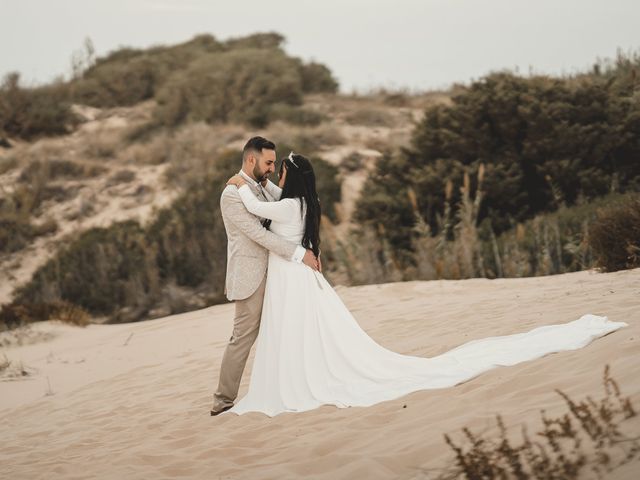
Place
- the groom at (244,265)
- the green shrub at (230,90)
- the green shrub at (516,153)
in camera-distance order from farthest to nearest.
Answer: the green shrub at (230,90)
the green shrub at (516,153)
the groom at (244,265)

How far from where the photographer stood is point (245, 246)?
22.5ft

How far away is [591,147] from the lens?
15422 mm

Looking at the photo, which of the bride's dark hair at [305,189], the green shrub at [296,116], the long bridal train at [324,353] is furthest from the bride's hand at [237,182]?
the green shrub at [296,116]

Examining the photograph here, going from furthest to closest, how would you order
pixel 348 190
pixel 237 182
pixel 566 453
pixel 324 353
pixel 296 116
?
pixel 296 116, pixel 348 190, pixel 237 182, pixel 324 353, pixel 566 453

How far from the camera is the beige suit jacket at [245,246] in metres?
6.68

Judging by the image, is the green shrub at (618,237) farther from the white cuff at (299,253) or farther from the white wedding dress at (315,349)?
the white cuff at (299,253)

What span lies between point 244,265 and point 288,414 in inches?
51.6

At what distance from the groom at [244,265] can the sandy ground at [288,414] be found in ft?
1.28

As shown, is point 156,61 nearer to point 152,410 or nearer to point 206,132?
point 206,132

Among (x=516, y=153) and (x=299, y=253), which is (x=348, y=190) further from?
(x=299, y=253)

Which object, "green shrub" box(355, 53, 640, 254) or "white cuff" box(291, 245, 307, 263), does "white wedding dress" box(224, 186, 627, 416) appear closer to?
"white cuff" box(291, 245, 307, 263)

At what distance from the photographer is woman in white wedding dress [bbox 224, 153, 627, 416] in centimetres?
642

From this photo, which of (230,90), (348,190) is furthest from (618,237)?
(230,90)

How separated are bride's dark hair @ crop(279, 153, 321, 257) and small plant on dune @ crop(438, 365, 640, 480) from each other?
10.2 feet
